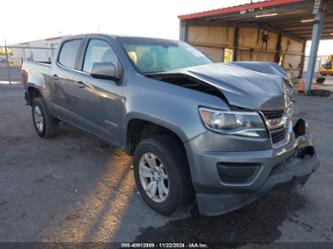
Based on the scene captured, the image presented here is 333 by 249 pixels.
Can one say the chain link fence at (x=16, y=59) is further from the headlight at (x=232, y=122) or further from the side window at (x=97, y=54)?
the headlight at (x=232, y=122)

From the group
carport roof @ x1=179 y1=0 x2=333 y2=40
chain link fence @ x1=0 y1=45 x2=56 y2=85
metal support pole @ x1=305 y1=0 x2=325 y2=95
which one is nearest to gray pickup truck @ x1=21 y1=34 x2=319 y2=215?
chain link fence @ x1=0 y1=45 x2=56 y2=85

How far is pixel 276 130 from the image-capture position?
247 centimetres

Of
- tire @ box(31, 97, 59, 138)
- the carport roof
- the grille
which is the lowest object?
tire @ box(31, 97, 59, 138)

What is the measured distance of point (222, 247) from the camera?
95.5 inches

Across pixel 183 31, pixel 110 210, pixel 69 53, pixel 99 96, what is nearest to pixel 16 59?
pixel 183 31

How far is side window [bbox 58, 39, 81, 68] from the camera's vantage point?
4.23 meters

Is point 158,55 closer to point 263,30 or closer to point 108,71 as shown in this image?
point 108,71

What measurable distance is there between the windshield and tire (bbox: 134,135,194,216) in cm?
92

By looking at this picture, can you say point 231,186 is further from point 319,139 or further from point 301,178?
point 319,139

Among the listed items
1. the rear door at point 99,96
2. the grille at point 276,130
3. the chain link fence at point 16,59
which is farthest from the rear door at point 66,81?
the grille at point 276,130

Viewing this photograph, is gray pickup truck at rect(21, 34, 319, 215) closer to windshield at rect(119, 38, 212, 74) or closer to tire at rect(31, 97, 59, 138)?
windshield at rect(119, 38, 212, 74)

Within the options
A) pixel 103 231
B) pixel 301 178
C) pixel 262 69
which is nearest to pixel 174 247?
pixel 103 231

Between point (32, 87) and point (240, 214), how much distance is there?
4.49 meters

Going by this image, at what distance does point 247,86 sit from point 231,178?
2.71ft
